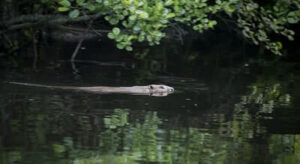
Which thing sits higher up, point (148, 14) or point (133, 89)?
point (148, 14)

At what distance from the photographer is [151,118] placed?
→ 960 cm

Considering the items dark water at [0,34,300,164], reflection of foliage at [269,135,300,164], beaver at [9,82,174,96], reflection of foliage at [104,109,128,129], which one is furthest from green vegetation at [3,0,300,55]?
reflection of foliage at [269,135,300,164]

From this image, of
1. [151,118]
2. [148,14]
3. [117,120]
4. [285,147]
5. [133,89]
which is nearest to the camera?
[285,147]

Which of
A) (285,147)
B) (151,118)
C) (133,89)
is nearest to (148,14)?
(133,89)

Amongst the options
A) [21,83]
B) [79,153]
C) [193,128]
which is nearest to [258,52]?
[21,83]

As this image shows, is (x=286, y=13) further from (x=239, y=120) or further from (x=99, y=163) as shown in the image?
(x=99, y=163)

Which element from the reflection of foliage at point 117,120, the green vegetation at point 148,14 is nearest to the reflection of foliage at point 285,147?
the reflection of foliage at point 117,120

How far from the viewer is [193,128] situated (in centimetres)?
911

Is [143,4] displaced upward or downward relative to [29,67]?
upward

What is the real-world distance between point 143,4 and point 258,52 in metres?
13.7

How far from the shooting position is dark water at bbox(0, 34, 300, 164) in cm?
758

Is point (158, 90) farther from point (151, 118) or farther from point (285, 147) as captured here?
point (285, 147)

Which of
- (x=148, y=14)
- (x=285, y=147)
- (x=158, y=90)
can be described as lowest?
(x=285, y=147)

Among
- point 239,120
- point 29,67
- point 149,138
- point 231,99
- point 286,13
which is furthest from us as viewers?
point 29,67
